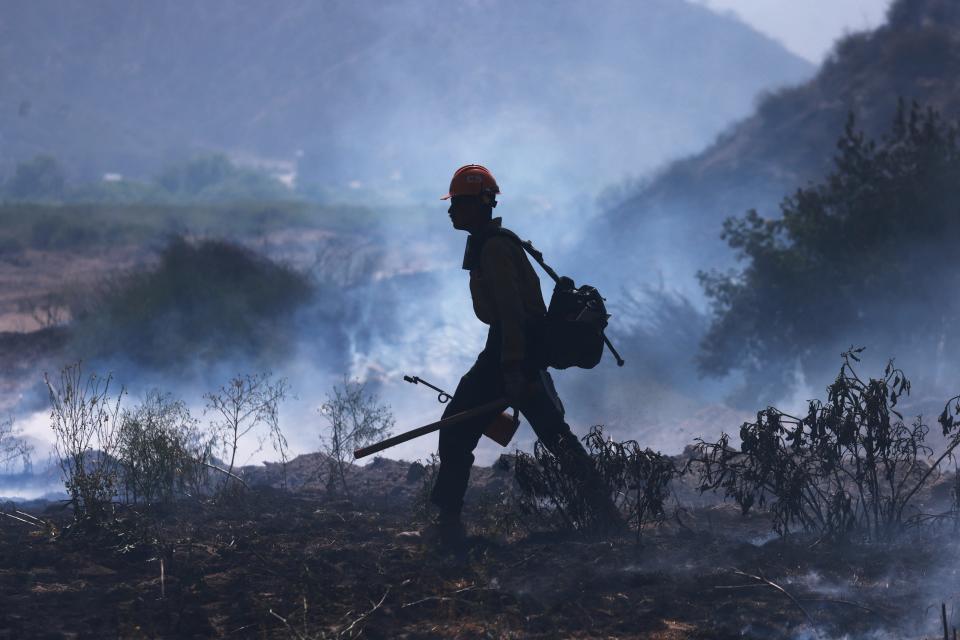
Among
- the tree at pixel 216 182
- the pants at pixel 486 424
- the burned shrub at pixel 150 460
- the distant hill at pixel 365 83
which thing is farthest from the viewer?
the distant hill at pixel 365 83

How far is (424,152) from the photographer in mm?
65875

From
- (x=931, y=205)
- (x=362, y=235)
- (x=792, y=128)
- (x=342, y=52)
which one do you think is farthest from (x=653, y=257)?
(x=342, y=52)

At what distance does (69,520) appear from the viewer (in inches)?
200

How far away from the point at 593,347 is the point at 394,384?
Answer: 1192cm

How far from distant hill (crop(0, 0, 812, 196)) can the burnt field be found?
48.8 meters

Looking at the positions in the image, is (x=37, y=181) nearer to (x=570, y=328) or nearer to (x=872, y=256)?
(x=872, y=256)

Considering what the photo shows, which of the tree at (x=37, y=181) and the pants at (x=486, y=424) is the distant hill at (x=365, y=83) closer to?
the tree at (x=37, y=181)

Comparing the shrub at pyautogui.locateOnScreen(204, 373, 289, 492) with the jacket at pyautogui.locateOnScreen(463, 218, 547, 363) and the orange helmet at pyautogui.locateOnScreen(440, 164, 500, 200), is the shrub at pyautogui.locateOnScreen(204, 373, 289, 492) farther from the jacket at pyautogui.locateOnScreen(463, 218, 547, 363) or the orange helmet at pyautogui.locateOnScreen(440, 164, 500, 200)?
the orange helmet at pyautogui.locateOnScreen(440, 164, 500, 200)

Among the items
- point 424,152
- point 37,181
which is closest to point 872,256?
point 37,181

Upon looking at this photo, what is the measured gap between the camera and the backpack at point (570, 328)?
4684 millimetres

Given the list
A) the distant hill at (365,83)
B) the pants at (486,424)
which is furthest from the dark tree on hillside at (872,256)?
the distant hill at (365,83)

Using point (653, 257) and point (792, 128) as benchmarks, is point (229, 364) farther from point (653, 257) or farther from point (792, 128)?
point (792, 128)

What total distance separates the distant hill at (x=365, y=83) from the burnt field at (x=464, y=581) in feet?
160

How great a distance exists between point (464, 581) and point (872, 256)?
32.9ft
